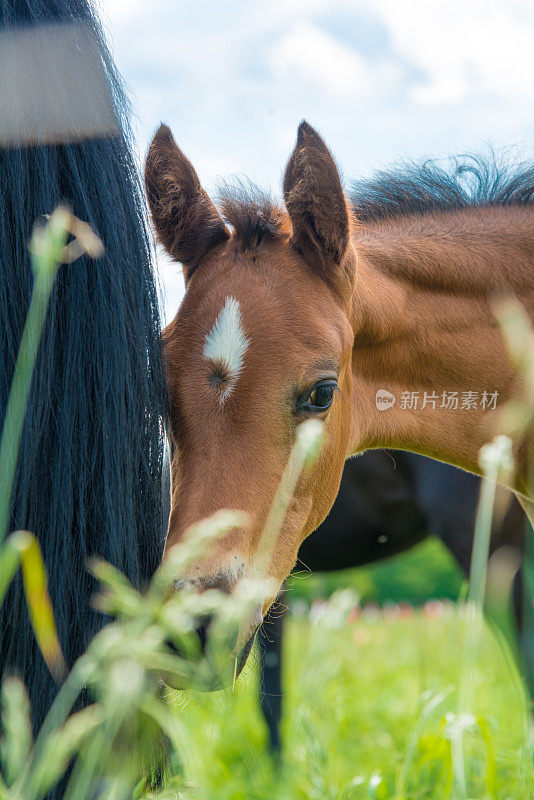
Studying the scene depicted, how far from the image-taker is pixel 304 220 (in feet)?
7.32

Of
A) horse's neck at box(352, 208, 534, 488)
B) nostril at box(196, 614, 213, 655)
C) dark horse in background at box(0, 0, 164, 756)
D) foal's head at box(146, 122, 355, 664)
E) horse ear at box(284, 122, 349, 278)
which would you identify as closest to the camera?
nostril at box(196, 614, 213, 655)

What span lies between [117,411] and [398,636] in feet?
18.5

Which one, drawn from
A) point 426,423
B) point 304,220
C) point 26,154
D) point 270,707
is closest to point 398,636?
point 270,707

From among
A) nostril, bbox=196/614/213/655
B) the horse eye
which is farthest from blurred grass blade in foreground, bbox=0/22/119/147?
nostril, bbox=196/614/213/655

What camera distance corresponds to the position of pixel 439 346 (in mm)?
2520

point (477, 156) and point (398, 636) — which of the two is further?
point (398, 636)

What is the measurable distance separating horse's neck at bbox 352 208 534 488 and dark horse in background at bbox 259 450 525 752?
94 cm

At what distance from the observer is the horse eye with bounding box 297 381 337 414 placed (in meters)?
1.99

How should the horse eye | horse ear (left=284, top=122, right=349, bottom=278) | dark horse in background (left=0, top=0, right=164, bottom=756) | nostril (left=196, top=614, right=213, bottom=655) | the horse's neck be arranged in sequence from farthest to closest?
the horse's neck → horse ear (left=284, top=122, right=349, bottom=278) → the horse eye → dark horse in background (left=0, top=0, right=164, bottom=756) → nostril (left=196, top=614, right=213, bottom=655)

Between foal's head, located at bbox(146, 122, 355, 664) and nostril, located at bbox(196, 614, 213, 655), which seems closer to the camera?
nostril, located at bbox(196, 614, 213, 655)

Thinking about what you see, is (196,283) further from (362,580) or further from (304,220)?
(362,580)

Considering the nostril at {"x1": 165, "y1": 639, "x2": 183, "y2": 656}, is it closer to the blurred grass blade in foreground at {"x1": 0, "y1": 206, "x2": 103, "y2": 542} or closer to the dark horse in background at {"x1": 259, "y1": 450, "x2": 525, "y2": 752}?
the blurred grass blade in foreground at {"x1": 0, "y1": 206, "x2": 103, "y2": 542}

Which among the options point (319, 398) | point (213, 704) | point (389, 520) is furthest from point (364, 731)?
point (319, 398)

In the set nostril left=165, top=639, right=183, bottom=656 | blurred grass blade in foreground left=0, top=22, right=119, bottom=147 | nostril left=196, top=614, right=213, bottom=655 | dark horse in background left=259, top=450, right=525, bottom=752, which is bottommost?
dark horse in background left=259, top=450, right=525, bottom=752
